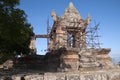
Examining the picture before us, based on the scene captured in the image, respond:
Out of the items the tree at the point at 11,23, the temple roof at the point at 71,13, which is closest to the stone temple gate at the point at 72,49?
the temple roof at the point at 71,13

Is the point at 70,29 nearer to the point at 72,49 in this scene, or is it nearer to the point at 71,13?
the point at 71,13

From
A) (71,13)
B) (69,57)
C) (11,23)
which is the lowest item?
(69,57)

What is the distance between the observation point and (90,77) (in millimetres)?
10930

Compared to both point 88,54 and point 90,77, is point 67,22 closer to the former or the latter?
point 88,54

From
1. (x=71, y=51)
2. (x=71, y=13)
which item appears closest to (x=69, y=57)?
(x=71, y=51)

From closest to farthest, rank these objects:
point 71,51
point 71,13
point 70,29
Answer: point 71,51
point 70,29
point 71,13

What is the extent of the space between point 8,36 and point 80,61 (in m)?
7.17

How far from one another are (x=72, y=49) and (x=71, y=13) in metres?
7.16

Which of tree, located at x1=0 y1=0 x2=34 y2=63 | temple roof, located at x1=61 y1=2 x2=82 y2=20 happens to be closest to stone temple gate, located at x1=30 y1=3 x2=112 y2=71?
temple roof, located at x1=61 y1=2 x2=82 y2=20

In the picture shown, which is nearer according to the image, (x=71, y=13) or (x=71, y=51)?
(x=71, y=51)

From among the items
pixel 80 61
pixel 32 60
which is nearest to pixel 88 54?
pixel 80 61

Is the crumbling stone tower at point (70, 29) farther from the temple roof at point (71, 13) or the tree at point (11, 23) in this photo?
the tree at point (11, 23)

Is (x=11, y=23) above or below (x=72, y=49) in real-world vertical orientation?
above

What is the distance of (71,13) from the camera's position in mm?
23609
